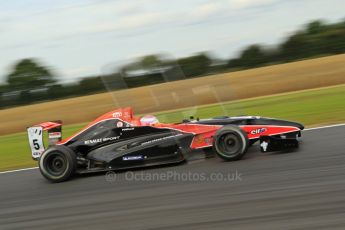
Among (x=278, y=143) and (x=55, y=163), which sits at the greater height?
(x=278, y=143)

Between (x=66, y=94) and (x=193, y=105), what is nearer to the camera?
(x=193, y=105)

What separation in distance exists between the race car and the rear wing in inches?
1.4

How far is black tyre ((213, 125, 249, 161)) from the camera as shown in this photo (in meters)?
6.59

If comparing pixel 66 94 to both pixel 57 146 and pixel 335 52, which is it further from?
pixel 57 146

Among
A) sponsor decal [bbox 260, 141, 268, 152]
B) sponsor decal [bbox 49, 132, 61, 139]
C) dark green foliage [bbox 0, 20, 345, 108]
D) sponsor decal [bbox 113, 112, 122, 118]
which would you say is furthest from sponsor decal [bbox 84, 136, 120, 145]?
dark green foliage [bbox 0, 20, 345, 108]

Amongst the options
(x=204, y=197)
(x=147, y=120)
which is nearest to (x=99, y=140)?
(x=147, y=120)

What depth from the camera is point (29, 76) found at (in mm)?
46250

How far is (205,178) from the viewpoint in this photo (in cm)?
604

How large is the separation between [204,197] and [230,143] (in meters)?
1.62

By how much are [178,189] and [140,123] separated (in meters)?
1.80

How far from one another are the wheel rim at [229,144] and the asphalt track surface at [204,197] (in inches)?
7.1

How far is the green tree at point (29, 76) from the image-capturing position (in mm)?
45031

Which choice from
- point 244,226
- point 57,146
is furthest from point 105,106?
point 244,226

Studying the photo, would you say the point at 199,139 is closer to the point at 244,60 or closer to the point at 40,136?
the point at 40,136
